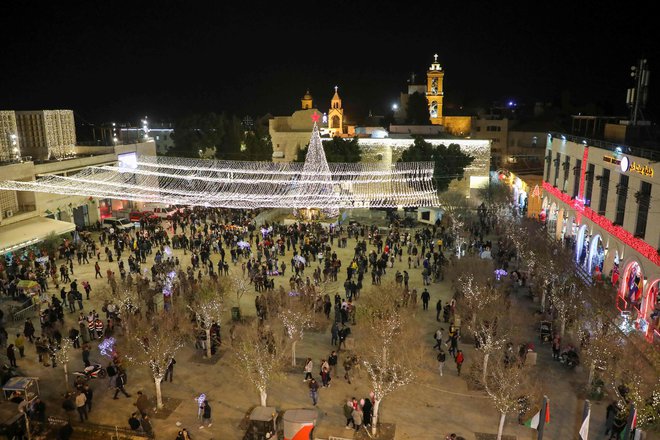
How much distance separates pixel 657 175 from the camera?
15.8m

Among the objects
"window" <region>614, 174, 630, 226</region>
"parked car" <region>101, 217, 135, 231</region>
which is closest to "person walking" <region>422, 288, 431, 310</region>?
"window" <region>614, 174, 630, 226</region>

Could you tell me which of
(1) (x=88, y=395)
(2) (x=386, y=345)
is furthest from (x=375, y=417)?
(1) (x=88, y=395)

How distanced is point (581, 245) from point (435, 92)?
139 ft

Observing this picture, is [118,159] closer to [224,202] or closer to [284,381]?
[224,202]

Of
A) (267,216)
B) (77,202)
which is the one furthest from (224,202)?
(77,202)

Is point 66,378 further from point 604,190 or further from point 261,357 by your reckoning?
point 604,190

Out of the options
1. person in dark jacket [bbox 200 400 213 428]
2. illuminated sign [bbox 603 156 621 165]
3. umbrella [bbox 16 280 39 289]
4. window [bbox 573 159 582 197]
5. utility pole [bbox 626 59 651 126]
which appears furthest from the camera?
window [bbox 573 159 582 197]

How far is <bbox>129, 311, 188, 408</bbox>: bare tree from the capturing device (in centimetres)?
1204

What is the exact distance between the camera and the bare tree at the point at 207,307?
14480 millimetres

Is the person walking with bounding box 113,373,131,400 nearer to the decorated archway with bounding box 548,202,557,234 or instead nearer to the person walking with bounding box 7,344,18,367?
the person walking with bounding box 7,344,18,367

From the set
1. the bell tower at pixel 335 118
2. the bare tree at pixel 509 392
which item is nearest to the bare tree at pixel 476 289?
the bare tree at pixel 509 392

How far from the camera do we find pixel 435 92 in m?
62.2

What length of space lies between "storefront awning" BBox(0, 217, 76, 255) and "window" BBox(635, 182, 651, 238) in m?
24.2

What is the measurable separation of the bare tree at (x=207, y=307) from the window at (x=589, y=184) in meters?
16.2
